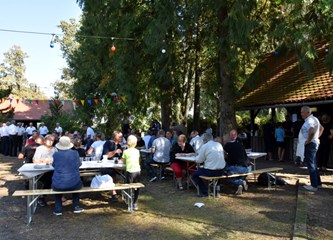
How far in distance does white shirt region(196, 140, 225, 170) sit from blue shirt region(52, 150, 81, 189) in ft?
9.16

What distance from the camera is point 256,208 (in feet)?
23.1

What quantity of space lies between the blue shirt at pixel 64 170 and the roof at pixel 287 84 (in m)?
7.86

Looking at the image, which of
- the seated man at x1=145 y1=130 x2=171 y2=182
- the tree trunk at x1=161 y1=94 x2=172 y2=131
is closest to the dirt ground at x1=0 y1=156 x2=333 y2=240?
the seated man at x1=145 y1=130 x2=171 y2=182

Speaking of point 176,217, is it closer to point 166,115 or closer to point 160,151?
point 160,151

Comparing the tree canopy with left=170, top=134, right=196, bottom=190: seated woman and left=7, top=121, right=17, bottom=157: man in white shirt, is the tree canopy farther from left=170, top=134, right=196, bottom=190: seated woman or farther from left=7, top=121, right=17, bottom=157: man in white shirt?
left=7, top=121, right=17, bottom=157: man in white shirt

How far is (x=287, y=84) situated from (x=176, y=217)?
1049 cm

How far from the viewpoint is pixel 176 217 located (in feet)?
21.5

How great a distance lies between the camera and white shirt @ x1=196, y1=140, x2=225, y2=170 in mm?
7949

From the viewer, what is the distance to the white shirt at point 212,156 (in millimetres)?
7949

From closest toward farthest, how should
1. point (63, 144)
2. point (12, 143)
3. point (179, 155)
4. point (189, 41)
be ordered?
1. point (63, 144)
2. point (179, 155)
3. point (189, 41)
4. point (12, 143)

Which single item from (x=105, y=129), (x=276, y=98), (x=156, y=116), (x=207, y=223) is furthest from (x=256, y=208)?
(x=105, y=129)

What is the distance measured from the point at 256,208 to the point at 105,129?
1963cm

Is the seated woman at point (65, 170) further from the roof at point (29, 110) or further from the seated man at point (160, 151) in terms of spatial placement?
the roof at point (29, 110)

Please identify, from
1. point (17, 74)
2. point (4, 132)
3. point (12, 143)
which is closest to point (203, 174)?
point (12, 143)
